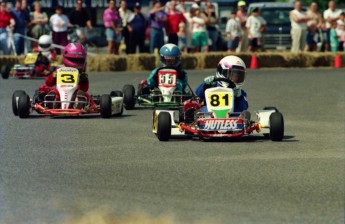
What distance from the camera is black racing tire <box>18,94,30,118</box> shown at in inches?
637

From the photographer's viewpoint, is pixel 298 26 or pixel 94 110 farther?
pixel 298 26

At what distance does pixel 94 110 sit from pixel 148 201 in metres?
7.63

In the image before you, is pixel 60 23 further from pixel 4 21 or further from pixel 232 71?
pixel 232 71

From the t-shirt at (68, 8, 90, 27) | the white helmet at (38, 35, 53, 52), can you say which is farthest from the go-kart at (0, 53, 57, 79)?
the t-shirt at (68, 8, 90, 27)

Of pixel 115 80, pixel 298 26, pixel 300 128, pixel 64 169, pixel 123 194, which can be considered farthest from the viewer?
pixel 298 26

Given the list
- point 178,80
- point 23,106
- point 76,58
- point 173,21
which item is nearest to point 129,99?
point 178,80

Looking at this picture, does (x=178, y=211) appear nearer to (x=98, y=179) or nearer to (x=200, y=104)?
(x=98, y=179)

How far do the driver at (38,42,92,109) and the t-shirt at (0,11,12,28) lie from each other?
1152cm

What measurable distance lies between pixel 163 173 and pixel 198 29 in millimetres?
19242

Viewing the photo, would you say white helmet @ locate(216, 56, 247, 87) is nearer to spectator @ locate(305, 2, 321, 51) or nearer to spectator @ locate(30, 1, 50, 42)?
spectator @ locate(30, 1, 50, 42)

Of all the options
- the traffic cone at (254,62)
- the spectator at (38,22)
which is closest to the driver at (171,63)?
the traffic cone at (254,62)

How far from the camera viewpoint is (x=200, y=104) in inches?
549

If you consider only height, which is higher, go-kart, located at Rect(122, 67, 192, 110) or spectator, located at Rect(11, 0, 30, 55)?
spectator, located at Rect(11, 0, 30, 55)

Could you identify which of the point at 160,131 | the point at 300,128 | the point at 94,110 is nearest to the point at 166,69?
the point at 94,110
